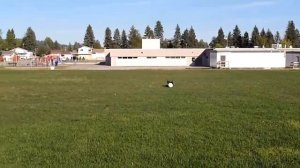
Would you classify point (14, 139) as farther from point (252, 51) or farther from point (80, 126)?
point (252, 51)

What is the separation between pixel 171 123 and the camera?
14.3 m

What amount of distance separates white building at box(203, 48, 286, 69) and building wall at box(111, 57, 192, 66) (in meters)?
14.1

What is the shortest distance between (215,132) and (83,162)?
4.33 m

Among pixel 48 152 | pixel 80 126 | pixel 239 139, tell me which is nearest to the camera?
pixel 48 152

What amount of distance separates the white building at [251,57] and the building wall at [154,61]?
14129 mm

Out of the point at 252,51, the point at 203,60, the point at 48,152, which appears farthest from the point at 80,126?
the point at 203,60

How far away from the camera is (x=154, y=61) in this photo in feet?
368

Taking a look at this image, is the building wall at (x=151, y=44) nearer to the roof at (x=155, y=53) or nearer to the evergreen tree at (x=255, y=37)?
the roof at (x=155, y=53)

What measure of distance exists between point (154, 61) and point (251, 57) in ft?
78.5

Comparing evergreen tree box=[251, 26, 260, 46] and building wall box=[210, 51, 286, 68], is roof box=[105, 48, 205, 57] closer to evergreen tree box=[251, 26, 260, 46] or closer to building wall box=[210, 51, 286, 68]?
building wall box=[210, 51, 286, 68]

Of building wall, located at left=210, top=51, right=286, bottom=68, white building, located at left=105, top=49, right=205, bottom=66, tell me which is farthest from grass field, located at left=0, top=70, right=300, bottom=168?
white building, located at left=105, top=49, right=205, bottom=66

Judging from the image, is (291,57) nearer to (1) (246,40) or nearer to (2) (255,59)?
(2) (255,59)

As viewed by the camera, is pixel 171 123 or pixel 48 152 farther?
pixel 171 123

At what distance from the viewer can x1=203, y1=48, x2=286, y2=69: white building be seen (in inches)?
3846
